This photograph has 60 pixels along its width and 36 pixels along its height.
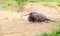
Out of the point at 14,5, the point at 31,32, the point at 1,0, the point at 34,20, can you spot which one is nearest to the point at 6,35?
the point at 31,32

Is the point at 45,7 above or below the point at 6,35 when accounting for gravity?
below

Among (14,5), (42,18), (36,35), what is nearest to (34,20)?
(42,18)

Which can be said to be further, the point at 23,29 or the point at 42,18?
the point at 42,18

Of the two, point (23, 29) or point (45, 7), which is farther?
point (45, 7)

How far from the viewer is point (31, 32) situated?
7.60 m

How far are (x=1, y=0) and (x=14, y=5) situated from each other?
641cm

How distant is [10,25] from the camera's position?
8.84 m

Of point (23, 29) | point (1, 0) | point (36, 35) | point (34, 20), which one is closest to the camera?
point (36, 35)

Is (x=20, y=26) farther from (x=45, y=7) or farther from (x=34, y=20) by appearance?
(x=45, y=7)

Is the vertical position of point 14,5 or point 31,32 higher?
point 31,32

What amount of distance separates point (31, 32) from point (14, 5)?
9058mm

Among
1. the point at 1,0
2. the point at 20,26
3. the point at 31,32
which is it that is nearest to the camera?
the point at 31,32

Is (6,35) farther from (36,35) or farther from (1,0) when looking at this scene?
(1,0)

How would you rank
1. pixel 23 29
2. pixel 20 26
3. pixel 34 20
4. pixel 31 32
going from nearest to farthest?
pixel 31 32 < pixel 23 29 < pixel 20 26 < pixel 34 20
